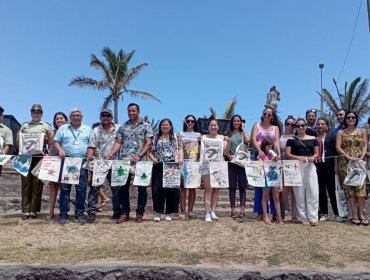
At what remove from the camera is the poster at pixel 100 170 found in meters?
6.74

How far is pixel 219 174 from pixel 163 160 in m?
1.06

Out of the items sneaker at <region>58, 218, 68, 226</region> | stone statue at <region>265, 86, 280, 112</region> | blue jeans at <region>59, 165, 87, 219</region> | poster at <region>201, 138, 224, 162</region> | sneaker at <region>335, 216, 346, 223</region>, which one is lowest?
sneaker at <region>58, 218, 68, 226</region>

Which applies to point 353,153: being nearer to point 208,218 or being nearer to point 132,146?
point 208,218

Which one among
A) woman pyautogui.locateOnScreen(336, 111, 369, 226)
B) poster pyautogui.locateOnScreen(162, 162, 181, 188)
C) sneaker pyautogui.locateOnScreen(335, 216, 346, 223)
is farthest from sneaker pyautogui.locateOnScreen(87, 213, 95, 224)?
woman pyautogui.locateOnScreen(336, 111, 369, 226)

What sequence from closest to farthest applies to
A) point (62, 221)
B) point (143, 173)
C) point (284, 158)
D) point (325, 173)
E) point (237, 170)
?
point (62, 221), point (143, 173), point (237, 170), point (325, 173), point (284, 158)

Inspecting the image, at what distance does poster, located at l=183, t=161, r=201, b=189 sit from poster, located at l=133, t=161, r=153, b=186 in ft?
2.10

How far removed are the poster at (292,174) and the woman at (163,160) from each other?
6.33 feet

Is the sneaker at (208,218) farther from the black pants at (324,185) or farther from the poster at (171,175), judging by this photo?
the black pants at (324,185)

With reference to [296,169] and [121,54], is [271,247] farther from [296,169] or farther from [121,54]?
[121,54]

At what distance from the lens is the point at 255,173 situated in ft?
22.3

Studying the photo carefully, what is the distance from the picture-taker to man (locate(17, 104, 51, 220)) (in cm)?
701

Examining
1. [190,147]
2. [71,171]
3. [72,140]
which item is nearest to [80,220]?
[71,171]


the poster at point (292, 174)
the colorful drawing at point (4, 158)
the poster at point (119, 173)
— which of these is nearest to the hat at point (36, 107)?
the colorful drawing at point (4, 158)

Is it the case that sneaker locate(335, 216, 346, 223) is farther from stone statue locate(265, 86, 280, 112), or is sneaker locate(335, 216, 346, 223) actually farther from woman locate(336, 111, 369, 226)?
stone statue locate(265, 86, 280, 112)
